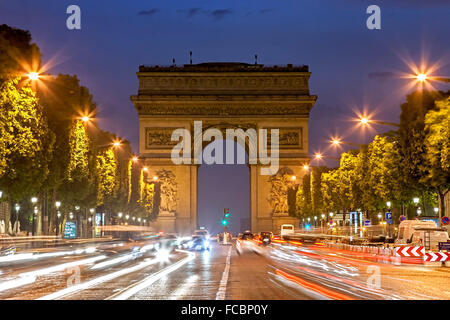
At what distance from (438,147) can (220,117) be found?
187 feet

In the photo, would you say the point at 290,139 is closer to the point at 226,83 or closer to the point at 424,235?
the point at 226,83

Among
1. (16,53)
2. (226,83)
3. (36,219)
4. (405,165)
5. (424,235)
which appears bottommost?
(424,235)

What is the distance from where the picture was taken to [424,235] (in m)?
39.3

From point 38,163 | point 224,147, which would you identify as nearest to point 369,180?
point 38,163

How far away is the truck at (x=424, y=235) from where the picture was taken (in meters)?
39.1

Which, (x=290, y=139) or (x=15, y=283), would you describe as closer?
(x=15, y=283)

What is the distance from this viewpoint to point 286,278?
20.6 m

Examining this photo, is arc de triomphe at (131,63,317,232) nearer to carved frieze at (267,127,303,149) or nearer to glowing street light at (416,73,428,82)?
carved frieze at (267,127,303,149)

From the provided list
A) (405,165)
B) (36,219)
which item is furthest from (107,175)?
(405,165)

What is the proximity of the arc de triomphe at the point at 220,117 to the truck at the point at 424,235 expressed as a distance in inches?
2025

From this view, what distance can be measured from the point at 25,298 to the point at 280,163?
81083 mm

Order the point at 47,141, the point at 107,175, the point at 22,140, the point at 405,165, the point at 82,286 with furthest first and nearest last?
the point at 107,175 → the point at 405,165 → the point at 47,141 → the point at 22,140 → the point at 82,286

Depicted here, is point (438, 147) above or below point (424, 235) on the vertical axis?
above
